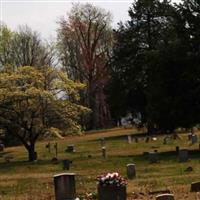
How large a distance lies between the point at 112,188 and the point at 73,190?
1.59 m

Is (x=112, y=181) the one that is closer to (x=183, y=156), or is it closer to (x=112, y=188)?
(x=112, y=188)

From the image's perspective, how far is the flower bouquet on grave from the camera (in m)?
15.9

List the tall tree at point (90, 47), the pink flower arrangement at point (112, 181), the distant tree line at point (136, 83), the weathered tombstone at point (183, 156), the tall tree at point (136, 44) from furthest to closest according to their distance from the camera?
the tall tree at point (90, 47), the tall tree at point (136, 44), the distant tree line at point (136, 83), the weathered tombstone at point (183, 156), the pink flower arrangement at point (112, 181)

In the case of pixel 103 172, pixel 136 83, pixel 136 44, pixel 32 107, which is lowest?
pixel 103 172

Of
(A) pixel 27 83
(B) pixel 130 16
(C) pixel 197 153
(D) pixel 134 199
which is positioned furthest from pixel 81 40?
(D) pixel 134 199

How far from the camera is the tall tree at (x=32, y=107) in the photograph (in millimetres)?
41562

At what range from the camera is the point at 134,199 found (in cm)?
1748

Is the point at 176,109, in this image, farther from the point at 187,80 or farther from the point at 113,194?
the point at 113,194

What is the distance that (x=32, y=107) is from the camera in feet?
137

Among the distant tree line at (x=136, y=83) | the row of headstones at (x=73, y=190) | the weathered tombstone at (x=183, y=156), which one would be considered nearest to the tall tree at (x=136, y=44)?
the distant tree line at (x=136, y=83)

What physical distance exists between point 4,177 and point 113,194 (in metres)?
15.8

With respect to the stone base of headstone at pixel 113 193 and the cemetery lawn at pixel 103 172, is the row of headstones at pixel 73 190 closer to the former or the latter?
the stone base of headstone at pixel 113 193

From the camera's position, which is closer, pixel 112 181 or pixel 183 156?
pixel 112 181

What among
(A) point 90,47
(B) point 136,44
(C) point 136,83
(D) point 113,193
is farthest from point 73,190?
(A) point 90,47
